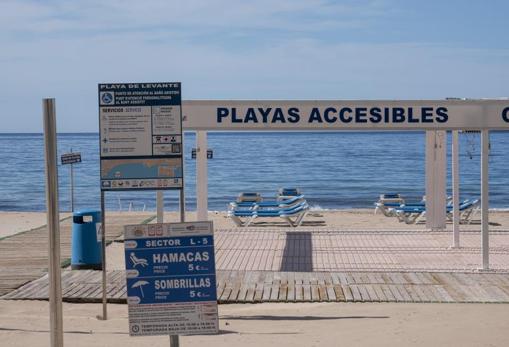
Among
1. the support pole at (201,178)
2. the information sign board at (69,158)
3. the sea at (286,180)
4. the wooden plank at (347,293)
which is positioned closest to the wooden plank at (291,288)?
the wooden plank at (347,293)

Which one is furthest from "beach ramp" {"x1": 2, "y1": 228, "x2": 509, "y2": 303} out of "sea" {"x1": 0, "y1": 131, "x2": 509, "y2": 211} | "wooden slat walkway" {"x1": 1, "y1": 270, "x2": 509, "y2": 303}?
"sea" {"x1": 0, "y1": 131, "x2": 509, "y2": 211}

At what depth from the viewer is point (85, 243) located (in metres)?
11.9

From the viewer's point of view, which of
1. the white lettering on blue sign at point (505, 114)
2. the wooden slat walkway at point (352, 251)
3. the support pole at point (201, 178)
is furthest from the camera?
the support pole at point (201, 178)

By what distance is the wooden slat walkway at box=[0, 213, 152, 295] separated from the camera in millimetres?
11312

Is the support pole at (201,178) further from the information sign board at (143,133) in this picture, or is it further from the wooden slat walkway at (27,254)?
the information sign board at (143,133)

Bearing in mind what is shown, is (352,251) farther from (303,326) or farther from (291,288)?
(303,326)

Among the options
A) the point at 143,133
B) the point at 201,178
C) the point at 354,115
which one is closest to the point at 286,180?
the point at 201,178

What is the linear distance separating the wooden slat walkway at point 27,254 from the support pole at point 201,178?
5.13ft

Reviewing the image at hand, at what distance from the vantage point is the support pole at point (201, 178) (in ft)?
52.7

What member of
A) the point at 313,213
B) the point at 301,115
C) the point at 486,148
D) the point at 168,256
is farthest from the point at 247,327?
the point at 313,213

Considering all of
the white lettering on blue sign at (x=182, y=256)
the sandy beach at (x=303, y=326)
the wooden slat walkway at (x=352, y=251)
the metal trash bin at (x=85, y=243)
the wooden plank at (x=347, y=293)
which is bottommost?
the sandy beach at (x=303, y=326)

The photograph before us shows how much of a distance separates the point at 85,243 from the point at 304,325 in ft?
14.2

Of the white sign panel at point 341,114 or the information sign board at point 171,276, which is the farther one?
the white sign panel at point 341,114

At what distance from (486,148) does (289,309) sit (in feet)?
13.9
